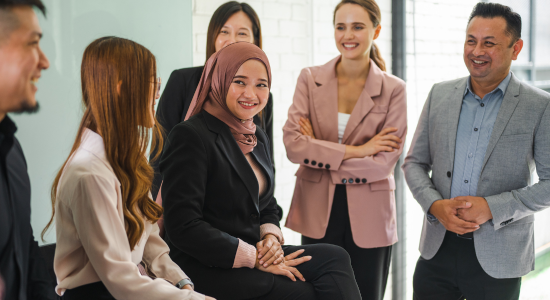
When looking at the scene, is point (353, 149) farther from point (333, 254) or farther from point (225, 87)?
point (225, 87)

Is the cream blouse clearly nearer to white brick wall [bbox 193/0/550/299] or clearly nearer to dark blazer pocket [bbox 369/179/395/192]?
dark blazer pocket [bbox 369/179/395/192]

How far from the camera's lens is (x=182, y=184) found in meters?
1.61

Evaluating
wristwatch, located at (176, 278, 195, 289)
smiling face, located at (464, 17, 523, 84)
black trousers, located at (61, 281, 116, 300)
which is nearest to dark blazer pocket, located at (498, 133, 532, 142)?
smiling face, located at (464, 17, 523, 84)

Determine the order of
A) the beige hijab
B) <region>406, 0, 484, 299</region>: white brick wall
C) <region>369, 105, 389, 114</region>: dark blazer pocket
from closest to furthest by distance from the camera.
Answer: the beige hijab < <region>369, 105, 389, 114</region>: dark blazer pocket < <region>406, 0, 484, 299</region>: white brick wall

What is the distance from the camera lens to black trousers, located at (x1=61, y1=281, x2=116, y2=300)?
4.36 ft

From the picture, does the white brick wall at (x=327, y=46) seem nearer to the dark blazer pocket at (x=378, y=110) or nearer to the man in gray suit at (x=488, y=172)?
the dark blazer pocket at (x=378, y=110)

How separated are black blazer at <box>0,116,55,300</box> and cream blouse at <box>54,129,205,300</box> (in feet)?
0.31

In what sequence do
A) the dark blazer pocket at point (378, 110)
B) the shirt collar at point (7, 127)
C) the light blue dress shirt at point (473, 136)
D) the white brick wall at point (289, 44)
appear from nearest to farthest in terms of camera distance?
the shirt collar at point (7, 127) → the light blue dress shirt at point (473, 136) → the dark blazer pocket at point (378, 110) → the white brick wall at point (289, 44)

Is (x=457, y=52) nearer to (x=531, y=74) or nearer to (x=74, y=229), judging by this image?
(x=531, y=74)

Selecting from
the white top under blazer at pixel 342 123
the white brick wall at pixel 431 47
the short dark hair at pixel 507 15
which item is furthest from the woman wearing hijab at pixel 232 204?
the white brick wall at pixel 431 47

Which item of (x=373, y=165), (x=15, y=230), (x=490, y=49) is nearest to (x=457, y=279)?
(x=373, y=165)

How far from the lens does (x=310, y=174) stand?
2.47 meters

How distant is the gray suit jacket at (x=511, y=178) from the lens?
1.98 meters

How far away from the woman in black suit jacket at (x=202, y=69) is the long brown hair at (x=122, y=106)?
2.85 feet
